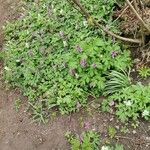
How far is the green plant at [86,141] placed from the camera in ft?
15.3

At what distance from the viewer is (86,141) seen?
4.68m

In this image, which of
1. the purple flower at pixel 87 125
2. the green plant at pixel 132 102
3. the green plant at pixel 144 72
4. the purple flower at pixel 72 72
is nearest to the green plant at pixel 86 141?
the purple flower at pixel 87 125

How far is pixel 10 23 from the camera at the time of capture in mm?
6797

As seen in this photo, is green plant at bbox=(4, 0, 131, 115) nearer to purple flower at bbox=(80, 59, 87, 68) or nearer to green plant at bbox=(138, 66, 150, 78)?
purple flower at bbox=(80, 59, 87, 68)

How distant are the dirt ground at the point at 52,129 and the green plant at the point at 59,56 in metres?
0.16

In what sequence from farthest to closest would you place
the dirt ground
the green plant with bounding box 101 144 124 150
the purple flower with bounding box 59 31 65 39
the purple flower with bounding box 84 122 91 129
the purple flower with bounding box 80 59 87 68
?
the purple flower with bounding box 59 31 65 39, the purple flower with bounding box 80 59 87 68, the purple flower with bounding box 84 122 91 129, the dirt ground, the green plant with bounding box 101 144 124 150

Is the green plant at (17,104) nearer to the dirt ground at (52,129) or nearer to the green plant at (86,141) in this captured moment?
the dirt ground at (52,129)

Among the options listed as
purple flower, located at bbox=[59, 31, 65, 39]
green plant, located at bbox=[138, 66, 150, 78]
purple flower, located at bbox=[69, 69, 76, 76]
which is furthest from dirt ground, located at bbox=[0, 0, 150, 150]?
purple flower, located at bbox=[59, 31, 65, 39]

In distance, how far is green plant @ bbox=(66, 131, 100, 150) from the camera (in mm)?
4660

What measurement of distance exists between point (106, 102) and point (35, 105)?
107 cm

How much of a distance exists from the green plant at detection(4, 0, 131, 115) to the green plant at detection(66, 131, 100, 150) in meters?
0.45

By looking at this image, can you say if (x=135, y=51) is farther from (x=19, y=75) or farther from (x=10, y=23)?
(x=10, y=23)

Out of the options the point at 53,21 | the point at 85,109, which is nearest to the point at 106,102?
the point at 85,109

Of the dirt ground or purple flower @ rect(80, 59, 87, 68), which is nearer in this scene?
the dirt ground
